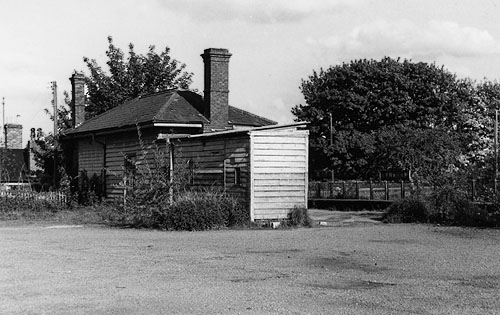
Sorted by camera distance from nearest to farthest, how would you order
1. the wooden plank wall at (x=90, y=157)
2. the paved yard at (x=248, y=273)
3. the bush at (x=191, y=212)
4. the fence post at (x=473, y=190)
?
the paved yard at (x=248, y=273)
the bush at (x=191, y=212)
the fence post at (x=473, y=190)
the wooden plank wall at (x=90, y=157)

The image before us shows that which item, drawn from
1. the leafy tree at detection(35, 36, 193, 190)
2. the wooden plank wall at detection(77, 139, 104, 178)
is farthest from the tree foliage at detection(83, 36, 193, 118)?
the wooden plank wall at detection(77, 139, 104, 178)

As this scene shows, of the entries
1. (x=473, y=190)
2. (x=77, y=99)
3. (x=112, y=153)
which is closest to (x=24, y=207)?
(x=112, y=153)

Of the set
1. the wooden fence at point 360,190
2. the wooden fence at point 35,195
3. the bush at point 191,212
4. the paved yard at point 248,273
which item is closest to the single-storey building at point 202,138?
the bush at point 191,212

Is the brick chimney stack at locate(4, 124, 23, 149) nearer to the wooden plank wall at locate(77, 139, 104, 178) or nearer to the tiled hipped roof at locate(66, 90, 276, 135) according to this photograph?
the wooden plank wall at locate(77, 139, 104, 178)

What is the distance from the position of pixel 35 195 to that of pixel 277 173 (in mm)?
10831

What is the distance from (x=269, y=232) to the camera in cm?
1884

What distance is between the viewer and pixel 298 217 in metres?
21.0

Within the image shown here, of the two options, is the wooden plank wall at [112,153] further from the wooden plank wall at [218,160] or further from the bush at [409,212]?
the bush at [409,212]

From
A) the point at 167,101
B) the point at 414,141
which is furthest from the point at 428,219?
the point at 414,141

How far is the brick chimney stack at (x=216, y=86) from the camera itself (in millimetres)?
25266

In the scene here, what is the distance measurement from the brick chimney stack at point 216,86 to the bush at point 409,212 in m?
7.10

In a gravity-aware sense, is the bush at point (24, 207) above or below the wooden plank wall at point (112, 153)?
below

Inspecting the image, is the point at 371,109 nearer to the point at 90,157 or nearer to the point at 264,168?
the point at 90,157

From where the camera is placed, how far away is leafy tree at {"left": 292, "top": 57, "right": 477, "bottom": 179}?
2233 inches
